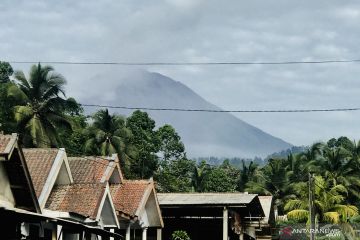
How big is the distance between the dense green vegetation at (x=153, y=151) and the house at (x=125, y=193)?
53.5ft

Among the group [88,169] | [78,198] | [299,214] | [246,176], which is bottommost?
[299,214]

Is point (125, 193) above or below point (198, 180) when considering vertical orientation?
below

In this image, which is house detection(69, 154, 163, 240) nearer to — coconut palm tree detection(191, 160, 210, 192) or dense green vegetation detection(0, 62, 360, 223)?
dense green vegetation detection(0, 62, 360, 223)

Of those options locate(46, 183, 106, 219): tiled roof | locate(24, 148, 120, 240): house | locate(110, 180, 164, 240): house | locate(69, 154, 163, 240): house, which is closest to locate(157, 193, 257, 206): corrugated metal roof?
locate(110, 180, 164, 240): house

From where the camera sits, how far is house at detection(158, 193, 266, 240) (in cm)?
4000

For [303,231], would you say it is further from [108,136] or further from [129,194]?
[129,194]

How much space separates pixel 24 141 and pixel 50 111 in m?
3.90

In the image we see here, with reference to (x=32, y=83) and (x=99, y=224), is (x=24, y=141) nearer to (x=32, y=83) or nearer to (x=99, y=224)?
(x=32, y=83)

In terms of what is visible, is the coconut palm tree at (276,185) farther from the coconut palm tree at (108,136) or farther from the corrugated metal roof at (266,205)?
the corrugated metal roof at (266,205)

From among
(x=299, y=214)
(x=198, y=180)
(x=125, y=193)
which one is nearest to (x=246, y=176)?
(x=198, y=180)

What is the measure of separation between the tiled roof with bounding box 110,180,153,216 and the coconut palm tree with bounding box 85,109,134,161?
30.2 metres

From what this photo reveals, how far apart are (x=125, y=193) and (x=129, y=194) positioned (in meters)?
0.24

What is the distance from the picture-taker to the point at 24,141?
53969 millimetres

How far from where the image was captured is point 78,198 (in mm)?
31922
